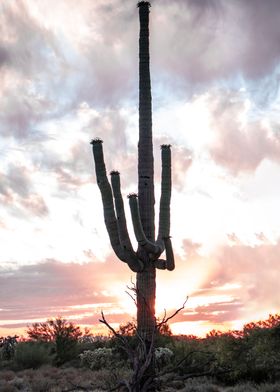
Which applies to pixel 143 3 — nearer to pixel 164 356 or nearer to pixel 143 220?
pixel 143 220

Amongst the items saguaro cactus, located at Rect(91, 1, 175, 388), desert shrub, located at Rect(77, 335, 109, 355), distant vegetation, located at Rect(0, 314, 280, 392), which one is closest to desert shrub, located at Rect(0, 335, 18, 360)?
distant vegetation, located at Rect(0, 314, 280, 392)

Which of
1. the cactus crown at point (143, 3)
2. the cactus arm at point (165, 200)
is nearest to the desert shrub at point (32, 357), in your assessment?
the cactus arm at point (165, 200)

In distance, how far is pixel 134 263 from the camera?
1338 cm

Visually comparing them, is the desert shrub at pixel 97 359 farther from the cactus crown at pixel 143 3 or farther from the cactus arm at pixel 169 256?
the cactus crown at pixel 143 3

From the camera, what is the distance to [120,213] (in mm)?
13305

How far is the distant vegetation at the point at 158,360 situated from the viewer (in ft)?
52.8

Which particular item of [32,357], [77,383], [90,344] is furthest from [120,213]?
[90,344]

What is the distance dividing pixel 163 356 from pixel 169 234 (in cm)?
813

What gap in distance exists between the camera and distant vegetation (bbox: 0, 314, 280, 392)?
16094 mm

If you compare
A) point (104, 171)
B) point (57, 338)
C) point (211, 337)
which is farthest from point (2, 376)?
point (104, 171)

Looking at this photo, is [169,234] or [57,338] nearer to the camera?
[169,234]

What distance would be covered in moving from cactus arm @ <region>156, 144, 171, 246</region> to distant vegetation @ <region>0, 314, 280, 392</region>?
3122 millimetres

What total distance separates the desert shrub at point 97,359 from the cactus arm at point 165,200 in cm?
1115

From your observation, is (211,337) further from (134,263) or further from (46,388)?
(134,263)
